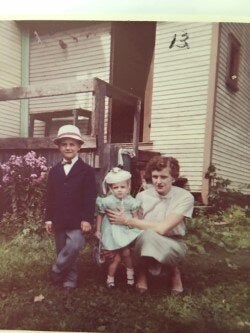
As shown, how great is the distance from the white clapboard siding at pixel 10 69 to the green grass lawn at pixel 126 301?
2.70 feet

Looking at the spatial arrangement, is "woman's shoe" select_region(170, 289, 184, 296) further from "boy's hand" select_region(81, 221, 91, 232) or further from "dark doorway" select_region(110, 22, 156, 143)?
"dark doorway" select_region(110, 22, 156, 143)

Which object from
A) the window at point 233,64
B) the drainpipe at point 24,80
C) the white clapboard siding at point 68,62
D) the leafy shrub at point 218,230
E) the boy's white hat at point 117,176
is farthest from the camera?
the white clapboard siding at point 68,62

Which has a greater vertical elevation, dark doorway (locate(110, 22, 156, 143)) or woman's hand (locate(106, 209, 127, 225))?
dark doorway (locate(110, 22, 156, 143))

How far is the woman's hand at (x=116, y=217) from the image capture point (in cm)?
173

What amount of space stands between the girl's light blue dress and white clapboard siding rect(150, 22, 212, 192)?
0.32 metres

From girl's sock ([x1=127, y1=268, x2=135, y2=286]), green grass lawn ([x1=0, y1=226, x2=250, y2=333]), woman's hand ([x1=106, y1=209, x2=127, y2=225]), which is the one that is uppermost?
woman's hand ([x1=106, y1=209, x2=127, y2=225])

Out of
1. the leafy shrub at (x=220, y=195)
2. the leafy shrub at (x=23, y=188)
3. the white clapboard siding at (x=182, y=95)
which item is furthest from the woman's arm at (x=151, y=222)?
the leafy shrub at (x=23, y=188)

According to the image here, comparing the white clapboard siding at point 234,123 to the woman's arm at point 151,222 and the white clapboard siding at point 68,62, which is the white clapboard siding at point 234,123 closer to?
the woman's arm at point 151,222

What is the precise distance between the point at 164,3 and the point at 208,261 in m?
1.20

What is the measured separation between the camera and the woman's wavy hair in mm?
1759

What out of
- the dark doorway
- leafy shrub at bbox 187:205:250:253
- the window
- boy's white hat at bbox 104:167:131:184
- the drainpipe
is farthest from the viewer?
the drainpipe

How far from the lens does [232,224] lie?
1.93m

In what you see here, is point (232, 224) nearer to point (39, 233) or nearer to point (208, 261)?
→ point (208, 261)

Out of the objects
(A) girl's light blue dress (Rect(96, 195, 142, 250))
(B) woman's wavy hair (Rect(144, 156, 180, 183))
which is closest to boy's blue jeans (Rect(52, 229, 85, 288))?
(A) girl's light blue dress (Rect(96, 195, 142, 250))
